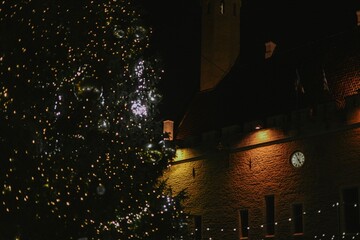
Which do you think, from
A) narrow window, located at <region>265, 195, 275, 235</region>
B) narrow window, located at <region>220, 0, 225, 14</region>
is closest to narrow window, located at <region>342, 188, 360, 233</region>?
narrow window, located at <region>265, 195, 275, 235</region>

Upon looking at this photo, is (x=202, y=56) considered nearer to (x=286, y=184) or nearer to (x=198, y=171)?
(x=198, y=171)

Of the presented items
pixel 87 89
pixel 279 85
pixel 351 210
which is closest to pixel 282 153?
pixel 351 210

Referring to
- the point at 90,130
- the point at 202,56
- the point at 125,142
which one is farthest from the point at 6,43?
the point at 202,56

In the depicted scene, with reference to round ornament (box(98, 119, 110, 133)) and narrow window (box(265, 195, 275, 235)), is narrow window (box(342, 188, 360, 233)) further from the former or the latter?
round ornament (box(98, 119, 110, 133))

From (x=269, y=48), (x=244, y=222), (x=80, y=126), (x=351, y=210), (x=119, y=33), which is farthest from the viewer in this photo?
(x=269, y=48)

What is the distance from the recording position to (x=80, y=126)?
1316 centimetres

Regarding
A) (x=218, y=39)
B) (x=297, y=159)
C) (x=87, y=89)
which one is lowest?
(x=87, y=89)

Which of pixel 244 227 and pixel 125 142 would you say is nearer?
pixel 125 142

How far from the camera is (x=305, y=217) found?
2286cm

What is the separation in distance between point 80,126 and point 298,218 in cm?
1235

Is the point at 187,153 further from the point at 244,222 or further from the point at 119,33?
the point at 119,33

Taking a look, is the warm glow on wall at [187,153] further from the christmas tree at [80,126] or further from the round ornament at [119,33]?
the round ornament at [119,33]

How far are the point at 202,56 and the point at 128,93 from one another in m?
18.7

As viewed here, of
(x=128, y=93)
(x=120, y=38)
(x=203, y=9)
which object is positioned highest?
(x=203, y=9)
